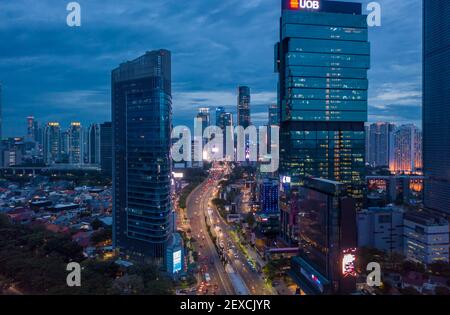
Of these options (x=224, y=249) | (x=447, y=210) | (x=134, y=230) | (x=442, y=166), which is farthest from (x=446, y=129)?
(x=134, y=230)

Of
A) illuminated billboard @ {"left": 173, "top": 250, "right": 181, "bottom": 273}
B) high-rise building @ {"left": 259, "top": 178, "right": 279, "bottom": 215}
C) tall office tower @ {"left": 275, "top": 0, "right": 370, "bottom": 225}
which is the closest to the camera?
illuminated billboard @ {"left": 173, "top": 250, "right": 181, "bottom": 273}

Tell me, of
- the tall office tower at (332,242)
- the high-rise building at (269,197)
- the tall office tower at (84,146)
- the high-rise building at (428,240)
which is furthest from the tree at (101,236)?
the tall office tower at (84,146)

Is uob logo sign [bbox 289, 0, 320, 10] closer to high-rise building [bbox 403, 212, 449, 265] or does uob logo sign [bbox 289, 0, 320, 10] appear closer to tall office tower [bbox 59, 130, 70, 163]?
high-rise building [bbox 403, 212, 449, 265]

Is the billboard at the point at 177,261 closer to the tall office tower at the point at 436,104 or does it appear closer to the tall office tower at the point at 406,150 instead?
the tall office tower at the point at 436,104

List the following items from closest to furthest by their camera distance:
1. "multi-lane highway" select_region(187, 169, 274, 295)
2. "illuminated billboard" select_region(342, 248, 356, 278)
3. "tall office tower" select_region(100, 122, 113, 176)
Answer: "illuminated billboard" select_region(342, 248, 356, 278)
"multi-lane highway" select_region(187, 169, 274, 295)
"tall office tower" select_region(100, 122, 113, 176)

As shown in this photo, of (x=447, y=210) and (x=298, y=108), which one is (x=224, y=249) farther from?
(x=447, y=210)

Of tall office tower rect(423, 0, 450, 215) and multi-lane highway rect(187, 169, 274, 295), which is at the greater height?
tall office tower rect(423, 0, 450, 215)

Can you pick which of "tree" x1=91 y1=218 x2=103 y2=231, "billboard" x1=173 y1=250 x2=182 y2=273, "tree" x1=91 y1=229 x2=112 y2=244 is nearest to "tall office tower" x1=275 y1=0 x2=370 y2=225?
"billboard" x1=173 y1=250 x2=182 y2=273
